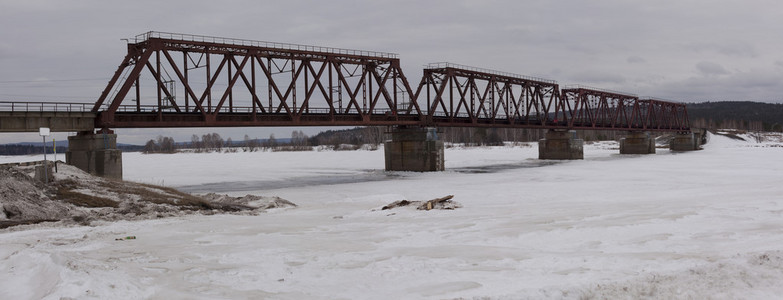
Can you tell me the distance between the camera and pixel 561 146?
90.9 meters

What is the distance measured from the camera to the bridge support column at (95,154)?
39.0 metres

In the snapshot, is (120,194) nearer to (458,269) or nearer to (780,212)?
(458,269)

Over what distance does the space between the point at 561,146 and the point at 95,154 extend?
228 ft

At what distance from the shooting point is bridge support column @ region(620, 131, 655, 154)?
118 m

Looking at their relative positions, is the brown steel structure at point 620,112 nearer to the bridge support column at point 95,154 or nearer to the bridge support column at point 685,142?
the bridge support column at point 685,142

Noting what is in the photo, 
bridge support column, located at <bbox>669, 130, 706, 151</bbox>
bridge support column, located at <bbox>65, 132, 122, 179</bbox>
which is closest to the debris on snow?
bridge support column, located at <bbox>65, 132, 122, 179</bbox>

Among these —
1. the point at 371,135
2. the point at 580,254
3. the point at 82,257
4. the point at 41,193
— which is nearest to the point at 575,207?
the point at 580,254

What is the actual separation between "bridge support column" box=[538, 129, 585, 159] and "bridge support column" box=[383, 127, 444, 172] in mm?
33898

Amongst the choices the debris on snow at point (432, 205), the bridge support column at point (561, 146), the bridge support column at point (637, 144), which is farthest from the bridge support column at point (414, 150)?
the bridge support column at point (637, 144)

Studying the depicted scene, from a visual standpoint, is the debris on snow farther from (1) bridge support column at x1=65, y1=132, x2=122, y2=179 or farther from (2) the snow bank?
(1) bridge support column at x1=65, y1=132, x2=122, y2=179

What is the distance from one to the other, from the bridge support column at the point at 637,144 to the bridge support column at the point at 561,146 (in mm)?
31070

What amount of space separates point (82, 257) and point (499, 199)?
70.3ft

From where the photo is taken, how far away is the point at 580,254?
43.3 feet

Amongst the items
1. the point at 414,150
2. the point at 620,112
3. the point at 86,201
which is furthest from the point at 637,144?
the point at 86,201
